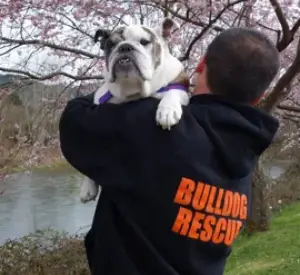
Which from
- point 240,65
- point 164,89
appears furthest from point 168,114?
point 164,89

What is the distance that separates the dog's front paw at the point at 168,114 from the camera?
69.9 inches

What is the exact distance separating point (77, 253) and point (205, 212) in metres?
7.68

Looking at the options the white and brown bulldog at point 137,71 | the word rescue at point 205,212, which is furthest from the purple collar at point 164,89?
the word rescue at point 205,212

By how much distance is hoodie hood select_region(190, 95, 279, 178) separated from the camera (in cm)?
182

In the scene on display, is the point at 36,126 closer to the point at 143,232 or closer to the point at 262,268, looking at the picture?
the point at 262,268

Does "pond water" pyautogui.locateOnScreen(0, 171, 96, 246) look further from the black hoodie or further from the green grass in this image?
the black hoodie

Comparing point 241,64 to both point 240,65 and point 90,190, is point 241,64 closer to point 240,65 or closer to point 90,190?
point 240,65

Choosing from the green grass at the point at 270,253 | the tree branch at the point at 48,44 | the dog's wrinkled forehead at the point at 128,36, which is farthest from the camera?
the tree branch at the point at 48,44

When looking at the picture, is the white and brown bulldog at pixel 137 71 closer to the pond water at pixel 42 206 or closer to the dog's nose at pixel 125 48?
the dog's nose at pixel 125 48

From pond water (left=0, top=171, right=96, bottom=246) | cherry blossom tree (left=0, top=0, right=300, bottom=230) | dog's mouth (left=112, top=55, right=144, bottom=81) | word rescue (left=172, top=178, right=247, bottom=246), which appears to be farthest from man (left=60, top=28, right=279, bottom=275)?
pond water (left=0, top=171, right=96, bottom=246)

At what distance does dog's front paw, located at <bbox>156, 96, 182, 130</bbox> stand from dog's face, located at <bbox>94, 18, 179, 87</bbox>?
0.30 m

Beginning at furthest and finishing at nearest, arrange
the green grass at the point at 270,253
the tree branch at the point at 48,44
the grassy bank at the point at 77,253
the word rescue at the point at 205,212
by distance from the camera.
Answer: the grassy bank at the point at 77,253
the tree branch at the point at 48,44
the green grass at the point at 270,253
the word rescue at the point at 205,212

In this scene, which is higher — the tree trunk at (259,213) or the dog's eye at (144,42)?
the dog's eye at (144,42)

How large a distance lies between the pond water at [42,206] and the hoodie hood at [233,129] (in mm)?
9982
